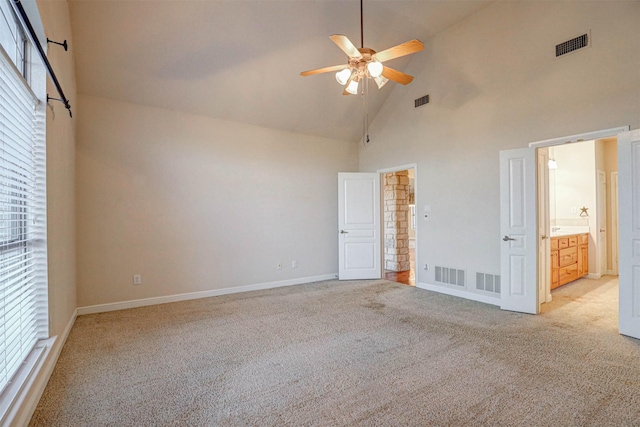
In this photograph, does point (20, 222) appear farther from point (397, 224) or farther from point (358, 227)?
point (397, 224)

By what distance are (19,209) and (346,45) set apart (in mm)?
2825

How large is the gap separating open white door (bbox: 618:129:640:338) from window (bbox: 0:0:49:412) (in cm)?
491

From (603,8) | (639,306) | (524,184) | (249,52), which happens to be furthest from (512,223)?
(249,52)

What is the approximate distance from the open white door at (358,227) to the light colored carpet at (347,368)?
6.11ft

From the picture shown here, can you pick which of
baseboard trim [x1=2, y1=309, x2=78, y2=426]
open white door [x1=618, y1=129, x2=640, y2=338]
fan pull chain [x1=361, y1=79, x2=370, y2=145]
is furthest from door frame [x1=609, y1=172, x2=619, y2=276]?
baseboard trim [x1=2, y1=309, x2=78, y2=426]

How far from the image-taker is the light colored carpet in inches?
76.5

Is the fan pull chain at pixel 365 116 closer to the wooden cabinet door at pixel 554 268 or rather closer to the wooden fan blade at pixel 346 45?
the wooden fan blade at pixel 346 45

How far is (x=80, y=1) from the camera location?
3074 mm

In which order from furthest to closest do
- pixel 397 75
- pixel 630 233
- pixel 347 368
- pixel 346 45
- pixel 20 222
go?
pixel 397 75, pixel 630 233, pixel 346 45, pixel 347 368, pixel 20 222

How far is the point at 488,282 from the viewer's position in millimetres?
4363

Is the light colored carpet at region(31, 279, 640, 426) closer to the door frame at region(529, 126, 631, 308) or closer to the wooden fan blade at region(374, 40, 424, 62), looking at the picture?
the door frame at region(529, 126, 631, 308)

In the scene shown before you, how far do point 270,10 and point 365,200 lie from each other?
3.50 meters

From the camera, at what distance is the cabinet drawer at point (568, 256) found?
511 cm

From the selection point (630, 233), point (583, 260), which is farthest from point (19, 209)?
point (583, 260)
